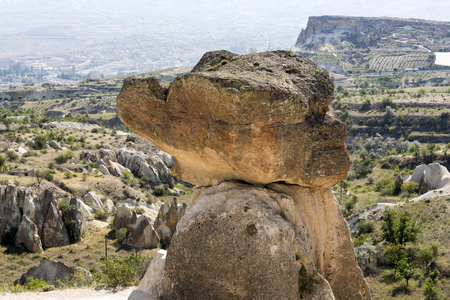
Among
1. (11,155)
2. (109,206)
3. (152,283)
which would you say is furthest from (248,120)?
(11,155)

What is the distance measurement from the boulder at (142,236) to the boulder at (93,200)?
342 inches

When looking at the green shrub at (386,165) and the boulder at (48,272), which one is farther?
the green shrub at (386,165)

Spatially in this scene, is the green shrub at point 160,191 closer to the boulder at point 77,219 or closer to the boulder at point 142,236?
the boulder at point 77,219

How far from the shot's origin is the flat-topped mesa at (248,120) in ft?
27.8

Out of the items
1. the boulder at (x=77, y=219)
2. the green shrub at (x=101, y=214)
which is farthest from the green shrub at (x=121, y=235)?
the green shrub at (x=101, y=214)

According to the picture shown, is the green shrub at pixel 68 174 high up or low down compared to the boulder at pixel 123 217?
down

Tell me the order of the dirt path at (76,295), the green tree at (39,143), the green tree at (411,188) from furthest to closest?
the green tree at (39,143) < the green tree at (411,188) < the dirt path at (76,295)

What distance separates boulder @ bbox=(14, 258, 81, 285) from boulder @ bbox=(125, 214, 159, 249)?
10.0 meters

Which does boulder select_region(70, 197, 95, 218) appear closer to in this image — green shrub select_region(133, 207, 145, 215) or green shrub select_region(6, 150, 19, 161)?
green shrub select_region(133, 207, 145, 215)

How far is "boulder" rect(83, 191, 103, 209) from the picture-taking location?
40781 millimetres

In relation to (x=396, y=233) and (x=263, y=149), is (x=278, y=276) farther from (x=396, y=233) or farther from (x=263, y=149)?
(x=396, y=233)

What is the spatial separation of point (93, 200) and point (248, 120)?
3560 cm

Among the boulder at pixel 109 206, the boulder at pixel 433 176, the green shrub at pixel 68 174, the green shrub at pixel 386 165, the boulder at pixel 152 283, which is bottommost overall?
the green shrub at pixel 386 165

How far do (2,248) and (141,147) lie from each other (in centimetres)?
4174
